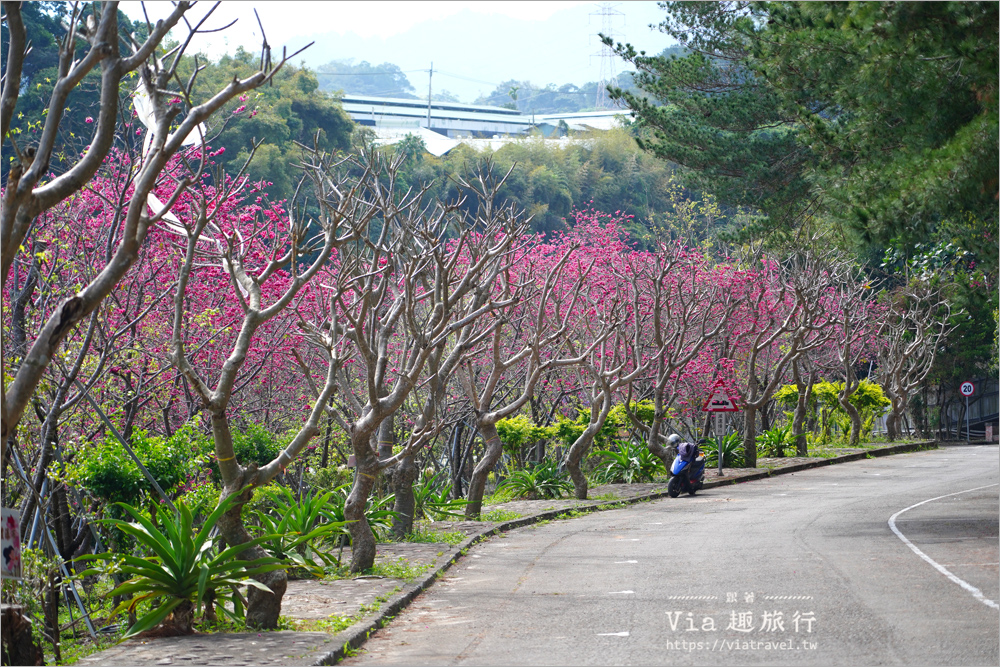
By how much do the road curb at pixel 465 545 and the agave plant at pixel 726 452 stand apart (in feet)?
4.34

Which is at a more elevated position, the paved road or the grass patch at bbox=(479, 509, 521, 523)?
the paved road

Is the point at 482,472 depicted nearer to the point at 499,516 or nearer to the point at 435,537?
the point at 499,516

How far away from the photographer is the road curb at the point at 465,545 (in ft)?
27.4

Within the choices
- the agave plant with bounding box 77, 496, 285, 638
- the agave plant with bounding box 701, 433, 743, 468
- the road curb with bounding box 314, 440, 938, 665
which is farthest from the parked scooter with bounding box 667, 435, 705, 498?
the agave plant with bounding box 77, 496, 285, 638

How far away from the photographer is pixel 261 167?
35.0m

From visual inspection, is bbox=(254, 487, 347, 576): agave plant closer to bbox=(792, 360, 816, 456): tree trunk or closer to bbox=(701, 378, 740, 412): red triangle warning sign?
bbox=(701, 378, 740, 412): red triangle warning sign

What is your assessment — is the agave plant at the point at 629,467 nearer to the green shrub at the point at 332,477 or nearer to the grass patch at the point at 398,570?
the green shrub at the point at 332,477

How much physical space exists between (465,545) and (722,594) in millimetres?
5231

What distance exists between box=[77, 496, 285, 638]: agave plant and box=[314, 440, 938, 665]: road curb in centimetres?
86

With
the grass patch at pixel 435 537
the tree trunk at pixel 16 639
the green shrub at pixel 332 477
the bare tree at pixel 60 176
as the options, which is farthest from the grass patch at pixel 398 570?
the bare tree at pixel 60 176

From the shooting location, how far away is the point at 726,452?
28.9 metres

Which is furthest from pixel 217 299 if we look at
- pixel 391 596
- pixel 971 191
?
pixel 971 191

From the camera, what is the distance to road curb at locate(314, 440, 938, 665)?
836 cm

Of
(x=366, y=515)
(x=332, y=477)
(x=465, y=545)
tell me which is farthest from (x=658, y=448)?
(x=366, y=515)
